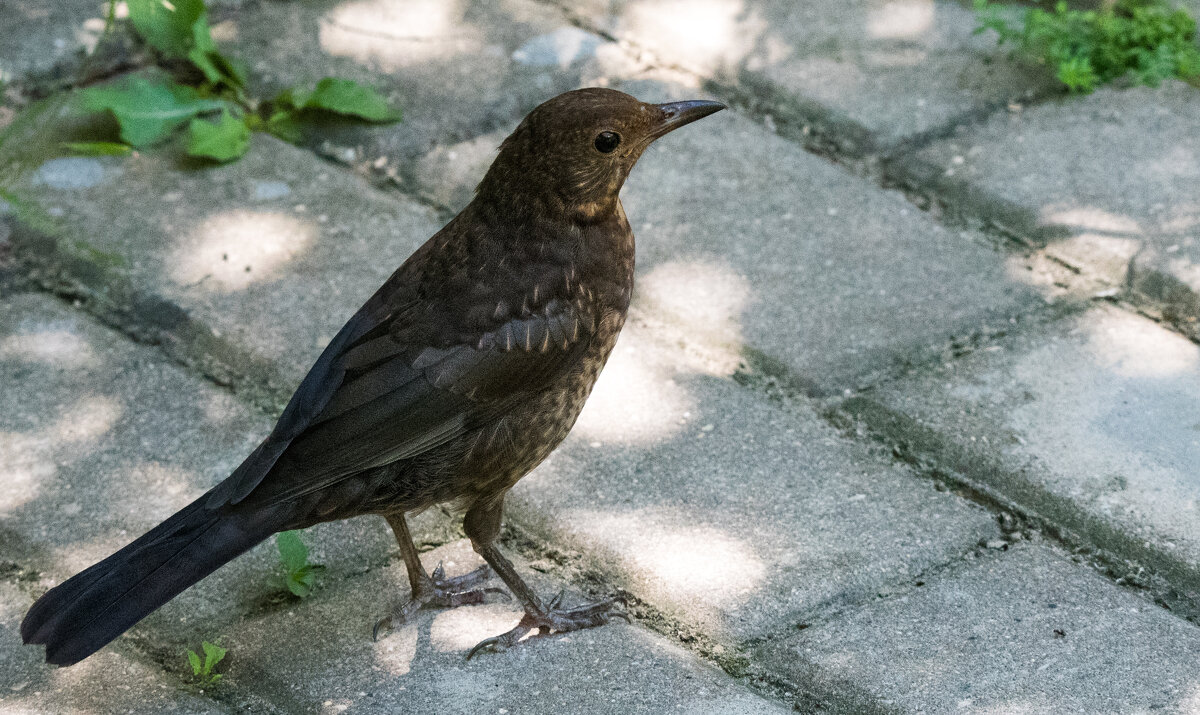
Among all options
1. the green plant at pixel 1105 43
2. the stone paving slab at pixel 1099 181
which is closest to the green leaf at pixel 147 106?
the stone paving slab at pixel 1099 181

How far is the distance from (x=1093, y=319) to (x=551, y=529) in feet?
5.61

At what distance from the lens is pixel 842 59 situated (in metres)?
4.97

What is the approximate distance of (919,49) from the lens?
16.5ft

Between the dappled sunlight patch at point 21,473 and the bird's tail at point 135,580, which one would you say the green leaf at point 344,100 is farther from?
the bird's tail at point 135,580

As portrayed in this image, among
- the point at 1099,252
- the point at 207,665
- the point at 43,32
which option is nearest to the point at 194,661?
the point at 207,665

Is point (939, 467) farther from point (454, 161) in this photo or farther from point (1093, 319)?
point (454, 161)

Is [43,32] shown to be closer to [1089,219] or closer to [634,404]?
[634,404]

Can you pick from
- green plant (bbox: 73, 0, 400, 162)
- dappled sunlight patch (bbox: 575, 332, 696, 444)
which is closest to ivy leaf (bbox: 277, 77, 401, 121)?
green plant (bbox: 73, 0, 400, 162)

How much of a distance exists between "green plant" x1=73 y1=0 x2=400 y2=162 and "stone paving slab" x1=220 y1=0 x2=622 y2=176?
0.10m

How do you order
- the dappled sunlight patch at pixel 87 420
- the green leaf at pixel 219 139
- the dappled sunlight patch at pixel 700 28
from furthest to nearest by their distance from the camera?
the dappled sunlight patch at pixel 700 28 → the green leaf at pixel 219 139 → the dappled sunlight patch at pixel 87 420

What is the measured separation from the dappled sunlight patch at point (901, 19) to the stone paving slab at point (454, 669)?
2951mm

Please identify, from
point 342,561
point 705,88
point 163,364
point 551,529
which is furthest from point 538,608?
point 705,88

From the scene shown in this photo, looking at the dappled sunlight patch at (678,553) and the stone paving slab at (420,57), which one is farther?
the stone paving slab at (420,57)

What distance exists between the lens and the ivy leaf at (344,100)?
4.62 m
